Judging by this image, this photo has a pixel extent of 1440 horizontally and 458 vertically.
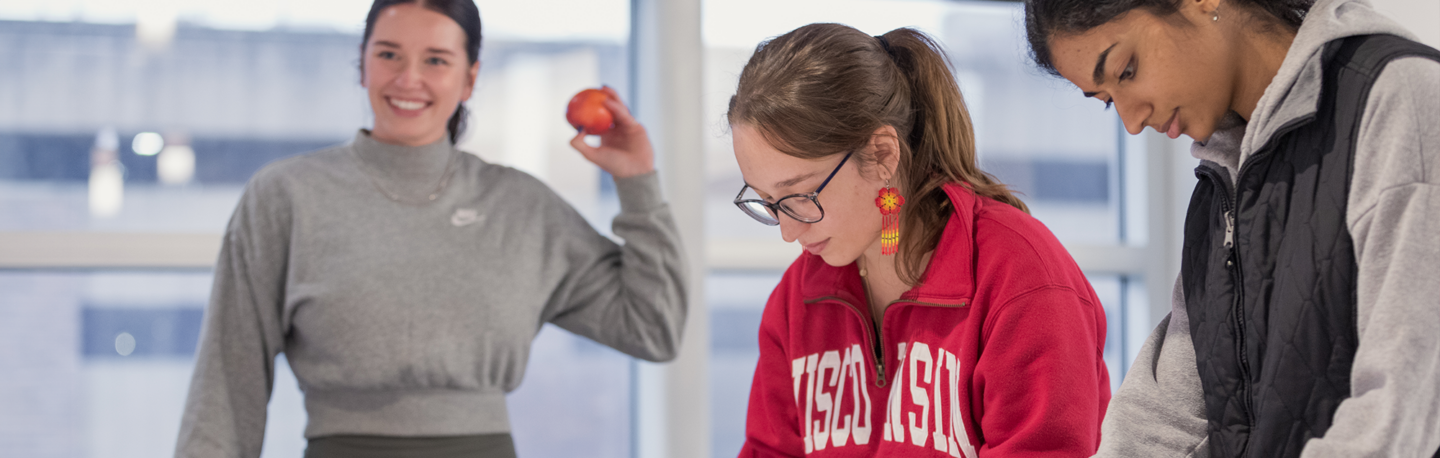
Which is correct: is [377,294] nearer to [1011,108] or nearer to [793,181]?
[793,181]

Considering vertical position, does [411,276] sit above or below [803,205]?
below

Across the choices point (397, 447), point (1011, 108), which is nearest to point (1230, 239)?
point (397, 447)

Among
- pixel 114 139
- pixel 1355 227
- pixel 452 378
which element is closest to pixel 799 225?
pixel 1355 227

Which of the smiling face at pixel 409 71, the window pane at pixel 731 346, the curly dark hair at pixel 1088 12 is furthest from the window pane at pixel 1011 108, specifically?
the curly dark hair at pixel 1088 12

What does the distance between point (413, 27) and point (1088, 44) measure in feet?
4.63

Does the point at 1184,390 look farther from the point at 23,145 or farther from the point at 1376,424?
the point at 23,145

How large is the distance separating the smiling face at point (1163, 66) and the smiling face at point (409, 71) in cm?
135

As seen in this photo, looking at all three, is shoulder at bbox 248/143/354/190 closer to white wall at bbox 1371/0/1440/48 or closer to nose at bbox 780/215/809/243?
nose at bbox 780/215/809/243

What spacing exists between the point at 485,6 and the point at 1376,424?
238 centimetres

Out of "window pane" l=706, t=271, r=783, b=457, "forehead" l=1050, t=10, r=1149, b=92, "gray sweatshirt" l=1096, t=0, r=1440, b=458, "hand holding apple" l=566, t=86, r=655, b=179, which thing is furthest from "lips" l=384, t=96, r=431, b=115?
"gray sweatshirt" l=1096, t=0, r=1440, b=458

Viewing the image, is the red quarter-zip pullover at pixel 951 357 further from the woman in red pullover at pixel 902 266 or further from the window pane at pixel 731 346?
the window pane at pixel 731 346

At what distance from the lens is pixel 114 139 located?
249 cm

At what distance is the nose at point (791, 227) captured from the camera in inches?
54.3

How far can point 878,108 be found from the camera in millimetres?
1331
